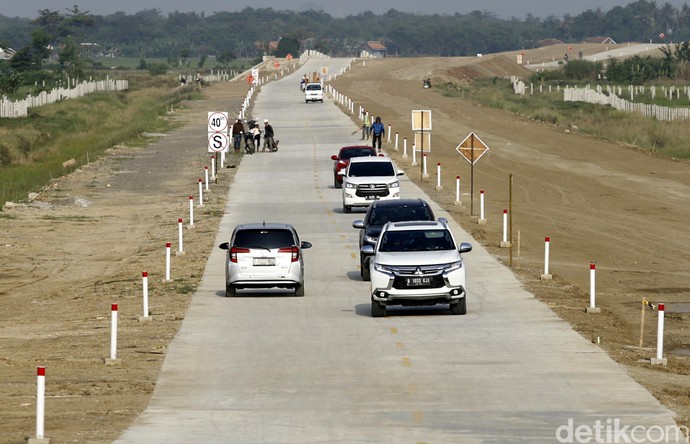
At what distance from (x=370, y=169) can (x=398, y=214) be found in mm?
12887

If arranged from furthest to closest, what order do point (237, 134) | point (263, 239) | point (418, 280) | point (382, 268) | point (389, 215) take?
point (237, 134) < point (389, 215) < point (263, 239) < point (382, 268) < point (418, 280)

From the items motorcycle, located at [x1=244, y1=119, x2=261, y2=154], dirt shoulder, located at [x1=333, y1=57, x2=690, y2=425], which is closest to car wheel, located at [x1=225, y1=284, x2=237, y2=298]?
dirt shoulder, located at [x1=333, y1=57, x2=690, y2=425]

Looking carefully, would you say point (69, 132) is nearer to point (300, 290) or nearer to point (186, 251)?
point (186, 251)

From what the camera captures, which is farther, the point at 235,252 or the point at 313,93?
the point at 313,93

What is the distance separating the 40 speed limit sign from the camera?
4944 cm

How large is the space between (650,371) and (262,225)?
1070 cm

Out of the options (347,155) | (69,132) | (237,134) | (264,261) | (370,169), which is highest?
(264,261)

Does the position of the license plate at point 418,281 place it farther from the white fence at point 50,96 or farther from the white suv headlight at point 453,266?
the white fence at point 50,96

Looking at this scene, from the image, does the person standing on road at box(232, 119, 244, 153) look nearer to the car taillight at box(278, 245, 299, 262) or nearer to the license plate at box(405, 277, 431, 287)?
the car taillight at box(278, 245, 299, 262)

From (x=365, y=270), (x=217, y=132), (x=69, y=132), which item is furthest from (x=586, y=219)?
(x=69, y=132)

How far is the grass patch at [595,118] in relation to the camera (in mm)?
73750

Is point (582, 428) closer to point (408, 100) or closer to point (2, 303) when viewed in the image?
point (2, 303)

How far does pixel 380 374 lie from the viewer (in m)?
19.7

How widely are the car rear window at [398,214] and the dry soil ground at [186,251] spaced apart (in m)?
2.51
